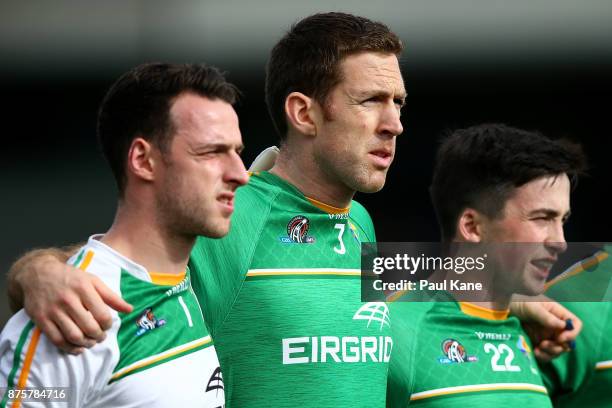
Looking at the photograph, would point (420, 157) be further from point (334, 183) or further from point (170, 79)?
point (170, 79)

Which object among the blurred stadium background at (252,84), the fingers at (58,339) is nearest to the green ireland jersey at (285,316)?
the fingers at (58,339)

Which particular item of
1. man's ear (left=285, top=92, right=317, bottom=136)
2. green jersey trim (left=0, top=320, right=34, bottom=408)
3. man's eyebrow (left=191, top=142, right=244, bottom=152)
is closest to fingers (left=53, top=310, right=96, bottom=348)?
green jersey trim (left=0, top=320, right=34, bottom=408)

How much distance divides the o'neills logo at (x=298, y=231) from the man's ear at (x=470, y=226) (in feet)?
2.77

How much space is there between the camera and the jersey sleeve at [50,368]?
2498 mm

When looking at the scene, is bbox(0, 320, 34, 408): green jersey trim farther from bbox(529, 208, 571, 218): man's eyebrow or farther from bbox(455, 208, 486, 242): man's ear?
bbox(529, 208, 571, 218): man's eyebrow

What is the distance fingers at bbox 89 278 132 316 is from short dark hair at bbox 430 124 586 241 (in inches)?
71.0

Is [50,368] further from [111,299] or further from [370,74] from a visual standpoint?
[370,74]

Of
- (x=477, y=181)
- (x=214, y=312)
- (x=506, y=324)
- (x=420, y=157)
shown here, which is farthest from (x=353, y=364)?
(x=420, y=157)

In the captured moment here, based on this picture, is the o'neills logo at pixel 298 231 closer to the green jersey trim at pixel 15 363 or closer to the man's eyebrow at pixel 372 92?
the man's eyebrow at pixel 372 92

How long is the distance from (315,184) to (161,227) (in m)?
0.81

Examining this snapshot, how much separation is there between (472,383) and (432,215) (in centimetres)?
643

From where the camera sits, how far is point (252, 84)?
966cm

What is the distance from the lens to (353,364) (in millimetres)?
3207

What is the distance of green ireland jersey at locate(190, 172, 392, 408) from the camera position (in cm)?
315
